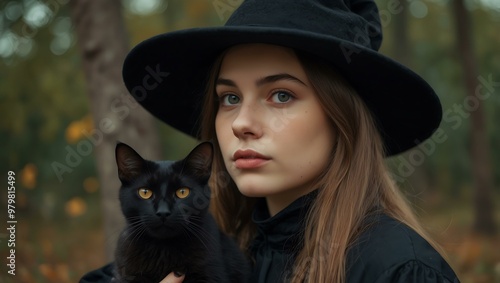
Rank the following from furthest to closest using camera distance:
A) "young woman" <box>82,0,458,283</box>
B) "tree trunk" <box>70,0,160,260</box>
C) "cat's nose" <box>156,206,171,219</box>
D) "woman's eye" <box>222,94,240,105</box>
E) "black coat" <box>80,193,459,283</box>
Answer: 1. "tree trunk" <box>70,0,160,260</box>
2. "woman's eye" <box>222,94,240,105</box>
3. "cat's nose" <box>156,206,171,219</box>
4. "young woman" <box>82,0,458,283</box>
5. "black coat" <box>80,193,459,283</box>

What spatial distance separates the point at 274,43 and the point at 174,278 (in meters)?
1.15

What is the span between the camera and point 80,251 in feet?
36.4

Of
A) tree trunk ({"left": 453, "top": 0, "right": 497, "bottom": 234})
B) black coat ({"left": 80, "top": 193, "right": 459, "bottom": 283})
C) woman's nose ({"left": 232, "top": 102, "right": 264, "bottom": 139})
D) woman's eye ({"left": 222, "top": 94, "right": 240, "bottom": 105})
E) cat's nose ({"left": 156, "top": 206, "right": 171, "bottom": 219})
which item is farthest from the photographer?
tree trunk ({"left": 453, "top": 0, "right": 497, "bottom": 234})

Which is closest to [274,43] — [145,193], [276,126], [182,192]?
[276,126]

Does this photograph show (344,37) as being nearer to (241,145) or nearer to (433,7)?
(241,145)

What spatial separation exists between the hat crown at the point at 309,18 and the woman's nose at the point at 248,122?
1.22ft

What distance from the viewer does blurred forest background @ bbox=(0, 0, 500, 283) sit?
565 centimetres

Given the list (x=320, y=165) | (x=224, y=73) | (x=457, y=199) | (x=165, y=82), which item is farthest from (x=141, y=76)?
(x=457, y=199)

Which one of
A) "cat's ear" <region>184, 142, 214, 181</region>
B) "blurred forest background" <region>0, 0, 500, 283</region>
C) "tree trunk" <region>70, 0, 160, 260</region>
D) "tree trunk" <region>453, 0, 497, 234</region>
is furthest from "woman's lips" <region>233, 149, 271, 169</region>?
"tree trunk" <region>453, 0, 497, 234</region>

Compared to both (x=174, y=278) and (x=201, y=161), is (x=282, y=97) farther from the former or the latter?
(x=174, y=278)

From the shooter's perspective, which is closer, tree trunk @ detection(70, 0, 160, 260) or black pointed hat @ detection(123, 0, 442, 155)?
black pointed hat @ detection(123, 0, 442, 155)

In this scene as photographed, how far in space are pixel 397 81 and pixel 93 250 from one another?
10257 mm

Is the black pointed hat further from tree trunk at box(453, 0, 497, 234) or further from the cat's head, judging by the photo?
tree trunk at box(453, 0, 497, 234)

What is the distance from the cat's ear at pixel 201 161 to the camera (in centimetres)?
276
